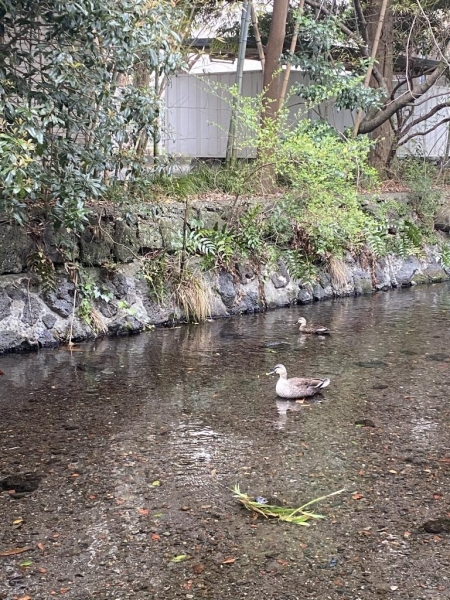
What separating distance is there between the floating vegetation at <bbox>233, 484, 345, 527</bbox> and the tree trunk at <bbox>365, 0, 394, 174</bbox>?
12444 millimetres

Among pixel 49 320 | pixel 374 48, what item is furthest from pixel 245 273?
pixel 374 48

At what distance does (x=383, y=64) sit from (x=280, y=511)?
1413cm

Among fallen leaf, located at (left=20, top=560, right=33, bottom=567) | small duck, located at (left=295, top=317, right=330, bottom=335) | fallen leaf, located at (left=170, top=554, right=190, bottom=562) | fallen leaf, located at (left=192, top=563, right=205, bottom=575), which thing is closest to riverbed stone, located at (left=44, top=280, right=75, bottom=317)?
small duck, located at (left=295, top=317, right=330, bottom=335)

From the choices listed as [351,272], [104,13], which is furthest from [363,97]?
[104,13]

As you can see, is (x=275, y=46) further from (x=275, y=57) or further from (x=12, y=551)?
(x=12, y=551)

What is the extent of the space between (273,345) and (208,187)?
163 inches

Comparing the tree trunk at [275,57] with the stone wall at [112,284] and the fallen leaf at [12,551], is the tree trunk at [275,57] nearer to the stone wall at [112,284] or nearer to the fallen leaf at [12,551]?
the stone wall at [112,284]

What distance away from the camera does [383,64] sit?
1656 cm

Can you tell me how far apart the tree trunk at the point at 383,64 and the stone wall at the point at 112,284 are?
206 inches

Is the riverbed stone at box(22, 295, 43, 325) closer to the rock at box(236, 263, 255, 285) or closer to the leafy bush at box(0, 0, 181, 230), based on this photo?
the leafy bush at box(0, 0, 181, 230)

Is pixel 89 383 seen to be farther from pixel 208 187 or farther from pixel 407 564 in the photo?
pixel 208 187

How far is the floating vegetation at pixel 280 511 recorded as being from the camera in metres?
4.50

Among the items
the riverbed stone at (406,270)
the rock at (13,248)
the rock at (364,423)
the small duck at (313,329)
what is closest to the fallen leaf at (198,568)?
the rock at (364,423)

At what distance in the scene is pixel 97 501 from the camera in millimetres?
4820
